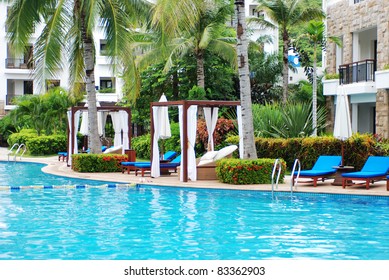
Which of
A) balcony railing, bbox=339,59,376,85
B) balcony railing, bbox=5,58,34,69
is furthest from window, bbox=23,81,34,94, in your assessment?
balcony railing, bbox=339,59,376,85

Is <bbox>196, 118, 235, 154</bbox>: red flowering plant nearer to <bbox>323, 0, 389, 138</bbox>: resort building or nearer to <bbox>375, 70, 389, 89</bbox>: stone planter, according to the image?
<bbox>375, 70, 389, 89</bbox>: stone planter

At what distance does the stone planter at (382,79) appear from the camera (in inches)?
1123

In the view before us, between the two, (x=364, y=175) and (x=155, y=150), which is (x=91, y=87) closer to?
(x=155, y=150)

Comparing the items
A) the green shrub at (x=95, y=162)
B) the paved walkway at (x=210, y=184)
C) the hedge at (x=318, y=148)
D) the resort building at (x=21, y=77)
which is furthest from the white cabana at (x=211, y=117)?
the resort building at (x=21, y=77)

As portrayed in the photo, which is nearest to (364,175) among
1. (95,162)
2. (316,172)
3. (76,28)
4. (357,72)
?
(316,172)

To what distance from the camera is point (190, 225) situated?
1334cm

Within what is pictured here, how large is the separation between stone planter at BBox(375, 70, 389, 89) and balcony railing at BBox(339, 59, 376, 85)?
6.03 ft

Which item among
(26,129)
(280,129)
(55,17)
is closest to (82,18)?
(55,17)

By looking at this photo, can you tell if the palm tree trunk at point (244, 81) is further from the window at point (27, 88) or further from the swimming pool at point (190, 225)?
the window at point (27, 88)

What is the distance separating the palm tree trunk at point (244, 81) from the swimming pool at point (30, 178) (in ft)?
15.4

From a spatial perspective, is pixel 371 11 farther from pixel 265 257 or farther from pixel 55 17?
pixel 265 257
